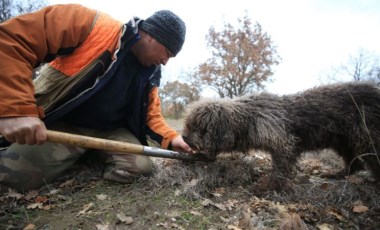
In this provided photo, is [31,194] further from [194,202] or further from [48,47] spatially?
[194,202]

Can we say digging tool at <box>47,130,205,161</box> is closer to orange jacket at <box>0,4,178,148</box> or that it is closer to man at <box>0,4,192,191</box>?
man at <box>0,4,192,191</box>

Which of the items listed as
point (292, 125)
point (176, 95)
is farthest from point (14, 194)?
point (176, 95)

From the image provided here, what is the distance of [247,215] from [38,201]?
2.23 m

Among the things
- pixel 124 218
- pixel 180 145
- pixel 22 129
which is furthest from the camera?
pixel 180 145

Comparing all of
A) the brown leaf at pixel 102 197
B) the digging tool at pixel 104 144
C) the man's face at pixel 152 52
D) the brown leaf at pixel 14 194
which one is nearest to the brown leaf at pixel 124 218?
the brown leaf at pixel 102 197

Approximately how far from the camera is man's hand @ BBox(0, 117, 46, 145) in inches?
110

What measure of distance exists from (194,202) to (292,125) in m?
1.64

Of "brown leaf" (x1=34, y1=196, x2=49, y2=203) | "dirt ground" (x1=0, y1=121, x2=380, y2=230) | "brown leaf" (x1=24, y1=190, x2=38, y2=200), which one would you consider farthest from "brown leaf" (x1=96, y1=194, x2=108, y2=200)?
"brown leaf" (x1=24, y1=190, x2=38, y2=200)

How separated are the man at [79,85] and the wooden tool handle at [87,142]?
0.39 ft

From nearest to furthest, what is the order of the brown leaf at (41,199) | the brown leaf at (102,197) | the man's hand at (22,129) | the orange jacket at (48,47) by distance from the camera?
the man's hand at (22,129), the orange jacket at (48,47), the brown leaf at (41,199), the brown leaf at (102,197)

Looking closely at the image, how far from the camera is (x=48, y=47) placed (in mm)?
3467

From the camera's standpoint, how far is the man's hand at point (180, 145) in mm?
4297

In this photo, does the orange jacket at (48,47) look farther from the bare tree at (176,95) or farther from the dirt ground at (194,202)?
the bare tree at (176,95)

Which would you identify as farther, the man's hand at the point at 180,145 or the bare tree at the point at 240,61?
the bare tree at the point at 240,61
